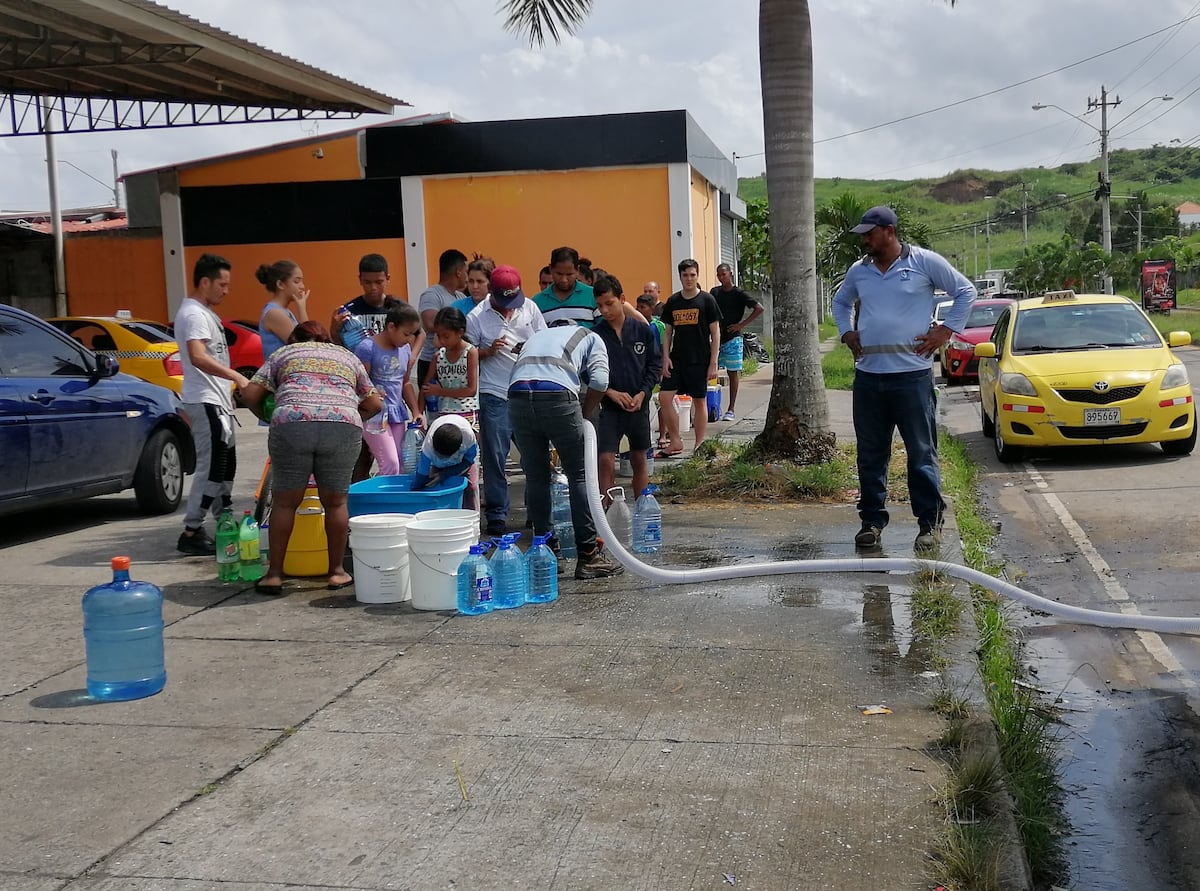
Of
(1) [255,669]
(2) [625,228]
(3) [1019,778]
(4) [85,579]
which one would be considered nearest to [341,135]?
(2) [625,228]

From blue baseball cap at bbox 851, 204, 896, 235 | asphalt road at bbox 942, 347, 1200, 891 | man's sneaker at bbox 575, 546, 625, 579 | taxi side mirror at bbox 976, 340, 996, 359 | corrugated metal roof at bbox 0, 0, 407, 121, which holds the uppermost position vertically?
corrugated metal roof at bbox 0, 0, 407, 121

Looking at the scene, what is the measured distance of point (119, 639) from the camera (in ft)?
16.9

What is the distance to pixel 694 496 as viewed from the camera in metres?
10.0

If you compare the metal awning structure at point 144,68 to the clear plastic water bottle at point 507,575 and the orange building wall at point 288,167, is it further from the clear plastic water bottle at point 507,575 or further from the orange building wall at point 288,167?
the clear plastic water bottle at point 507,575

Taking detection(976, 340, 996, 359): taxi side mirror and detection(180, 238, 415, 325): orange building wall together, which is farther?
detection(180, 238, 415, 325): orange building wall

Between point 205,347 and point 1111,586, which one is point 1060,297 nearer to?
point 1111,586

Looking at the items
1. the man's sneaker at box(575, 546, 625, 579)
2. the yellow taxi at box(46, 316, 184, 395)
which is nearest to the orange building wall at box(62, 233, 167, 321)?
the yellow taxi at box(46, 316, 184, 395)

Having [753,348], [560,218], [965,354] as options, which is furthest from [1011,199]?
[560,218]

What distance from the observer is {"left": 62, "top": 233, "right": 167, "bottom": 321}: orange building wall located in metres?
24.9

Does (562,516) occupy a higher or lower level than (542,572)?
higher

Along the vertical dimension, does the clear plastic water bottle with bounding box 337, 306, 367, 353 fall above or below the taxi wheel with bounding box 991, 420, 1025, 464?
above

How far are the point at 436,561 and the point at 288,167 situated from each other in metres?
18.9

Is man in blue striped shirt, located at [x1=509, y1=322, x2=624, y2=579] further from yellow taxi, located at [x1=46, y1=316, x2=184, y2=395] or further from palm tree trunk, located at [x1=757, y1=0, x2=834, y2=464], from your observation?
yellow taxi, located at [x1=46, y1=316, x2=184, y2=395]

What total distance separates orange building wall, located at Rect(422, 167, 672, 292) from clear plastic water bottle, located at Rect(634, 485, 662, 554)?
14.6 metres
